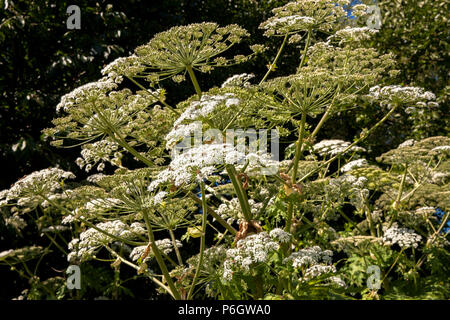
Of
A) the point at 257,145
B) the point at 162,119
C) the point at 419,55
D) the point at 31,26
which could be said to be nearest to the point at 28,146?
the point at 31,26

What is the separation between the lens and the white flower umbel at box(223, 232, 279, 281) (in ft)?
9.19

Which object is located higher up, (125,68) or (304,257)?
(125,68)

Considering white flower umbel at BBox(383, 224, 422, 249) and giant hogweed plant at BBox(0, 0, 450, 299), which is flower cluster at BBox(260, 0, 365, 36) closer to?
giant hogweed plant at BBox(0, 0, 450, 299)

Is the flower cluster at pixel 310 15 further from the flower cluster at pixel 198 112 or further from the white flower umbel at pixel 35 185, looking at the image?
the white flower umbel at pixel 35 185

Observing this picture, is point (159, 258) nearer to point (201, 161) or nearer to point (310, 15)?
point (201, 161)

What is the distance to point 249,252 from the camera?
2.87 metres

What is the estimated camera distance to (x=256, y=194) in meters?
3.92

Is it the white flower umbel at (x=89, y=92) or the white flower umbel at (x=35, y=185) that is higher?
the white flower umbel at (x=89, y=92)

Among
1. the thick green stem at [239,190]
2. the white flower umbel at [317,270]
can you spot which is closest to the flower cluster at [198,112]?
the thick green stem at [239,190]

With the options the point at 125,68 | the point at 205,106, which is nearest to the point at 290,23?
the point at 205,106

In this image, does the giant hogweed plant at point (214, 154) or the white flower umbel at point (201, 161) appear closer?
the white flower umbel at point (201, 161)

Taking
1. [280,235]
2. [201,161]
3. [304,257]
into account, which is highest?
[201,161]

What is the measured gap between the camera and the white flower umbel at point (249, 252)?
110 inches

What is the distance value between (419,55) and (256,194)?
21.8 ft
